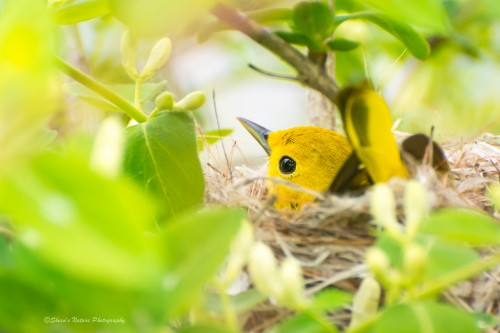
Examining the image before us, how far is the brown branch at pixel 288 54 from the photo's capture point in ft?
4.27

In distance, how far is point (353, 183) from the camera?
1432 mm

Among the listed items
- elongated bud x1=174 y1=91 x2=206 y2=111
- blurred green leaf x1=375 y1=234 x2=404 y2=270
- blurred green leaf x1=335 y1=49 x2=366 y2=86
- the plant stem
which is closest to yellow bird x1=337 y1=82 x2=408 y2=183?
elongated bud x1=174 y1=91 x2=206 y2=111

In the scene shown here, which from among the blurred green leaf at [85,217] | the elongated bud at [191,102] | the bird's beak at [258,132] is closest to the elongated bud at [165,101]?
the elongated bud at [191,102]

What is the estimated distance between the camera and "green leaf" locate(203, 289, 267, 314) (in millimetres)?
775

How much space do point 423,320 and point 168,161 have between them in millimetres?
575

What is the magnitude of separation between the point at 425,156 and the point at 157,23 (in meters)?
0.84

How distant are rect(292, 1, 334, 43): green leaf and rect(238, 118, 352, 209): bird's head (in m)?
0.44

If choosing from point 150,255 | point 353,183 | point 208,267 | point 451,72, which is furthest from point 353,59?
point 150,255

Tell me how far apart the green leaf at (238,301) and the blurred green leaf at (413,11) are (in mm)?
325

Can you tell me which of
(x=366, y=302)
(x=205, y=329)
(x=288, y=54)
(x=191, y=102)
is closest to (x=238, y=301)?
(x=205, y=329)

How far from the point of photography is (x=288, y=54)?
1.46 m

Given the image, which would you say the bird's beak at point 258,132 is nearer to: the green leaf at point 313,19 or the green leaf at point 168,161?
the green leaf at point 313,19

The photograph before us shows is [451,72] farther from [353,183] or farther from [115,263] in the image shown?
[115,263]

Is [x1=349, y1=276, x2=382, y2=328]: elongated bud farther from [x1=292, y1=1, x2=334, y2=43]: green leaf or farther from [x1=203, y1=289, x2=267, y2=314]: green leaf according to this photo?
[x1=292, y1=1, x2=334, y2=43]: green leaf
